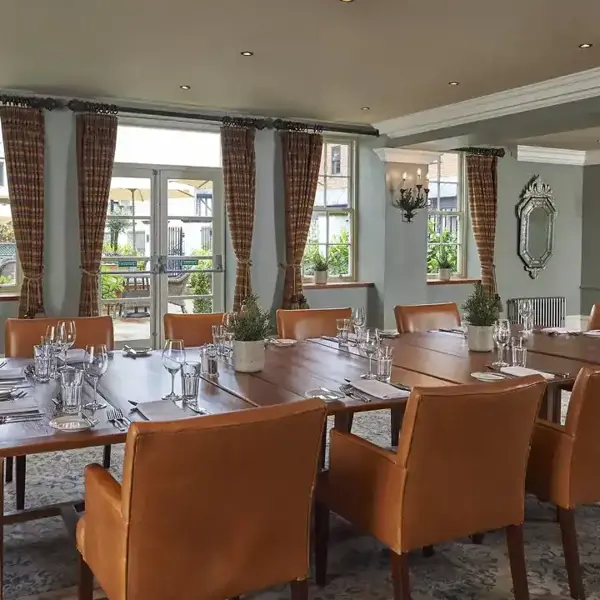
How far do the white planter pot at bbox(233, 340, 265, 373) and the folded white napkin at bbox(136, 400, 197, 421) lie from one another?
623 millimetres

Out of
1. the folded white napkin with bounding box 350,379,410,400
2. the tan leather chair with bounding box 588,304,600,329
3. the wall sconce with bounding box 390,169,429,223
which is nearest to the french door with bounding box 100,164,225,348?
the wall sconce with bounding box 390,169,429,223

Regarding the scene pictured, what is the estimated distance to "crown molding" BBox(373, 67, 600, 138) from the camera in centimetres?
524

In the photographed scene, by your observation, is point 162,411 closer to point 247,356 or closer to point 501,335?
point 247,356

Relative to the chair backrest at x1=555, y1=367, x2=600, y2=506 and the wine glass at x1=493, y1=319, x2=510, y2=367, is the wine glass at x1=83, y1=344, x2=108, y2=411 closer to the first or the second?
the chair backrest at x1=555, y1=367, x2=600, y2=506

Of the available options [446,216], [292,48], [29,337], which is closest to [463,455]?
[29,337]

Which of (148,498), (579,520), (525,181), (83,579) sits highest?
(525,181)

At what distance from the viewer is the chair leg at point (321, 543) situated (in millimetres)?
Result: 2604

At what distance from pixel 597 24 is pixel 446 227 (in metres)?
4.49

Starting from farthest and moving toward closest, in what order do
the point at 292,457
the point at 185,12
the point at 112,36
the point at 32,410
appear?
the point at 112,36, the point at 185,12, the point at 32,410, the point at 292,457

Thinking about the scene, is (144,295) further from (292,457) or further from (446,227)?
(292,457)

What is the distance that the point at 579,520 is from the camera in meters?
3.29

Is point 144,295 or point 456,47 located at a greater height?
point 456,47

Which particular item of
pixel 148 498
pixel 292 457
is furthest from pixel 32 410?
pixel 292 457

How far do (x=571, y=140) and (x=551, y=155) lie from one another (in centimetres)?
67
